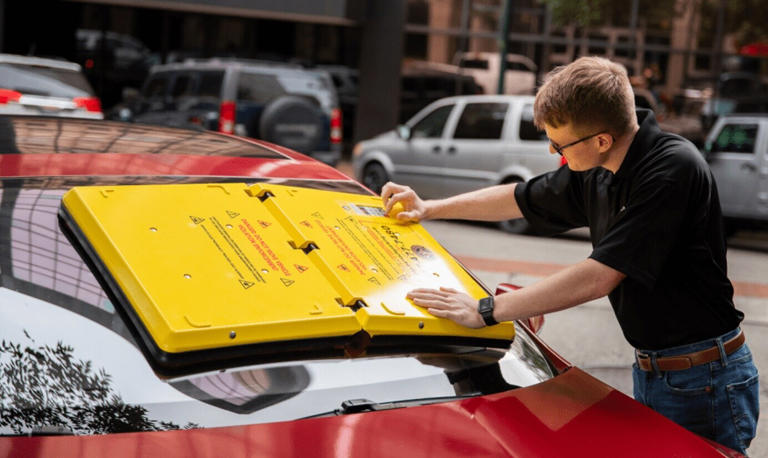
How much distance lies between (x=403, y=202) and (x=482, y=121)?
1013cm

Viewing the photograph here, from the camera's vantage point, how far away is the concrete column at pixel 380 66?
21.3m

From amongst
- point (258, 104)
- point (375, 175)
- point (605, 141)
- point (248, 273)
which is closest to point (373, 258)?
point (248, 273)

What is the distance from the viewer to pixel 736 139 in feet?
41.7

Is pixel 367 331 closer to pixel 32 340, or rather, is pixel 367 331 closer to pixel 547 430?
pixel 547 430

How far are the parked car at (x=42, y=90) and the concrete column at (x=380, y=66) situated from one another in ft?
32.0

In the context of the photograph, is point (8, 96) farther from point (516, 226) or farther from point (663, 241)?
point (663, 241)

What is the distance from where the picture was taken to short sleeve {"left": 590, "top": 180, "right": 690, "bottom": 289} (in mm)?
2326

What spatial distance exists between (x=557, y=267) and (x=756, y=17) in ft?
41.5

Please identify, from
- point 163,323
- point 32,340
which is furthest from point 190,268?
point 32,340

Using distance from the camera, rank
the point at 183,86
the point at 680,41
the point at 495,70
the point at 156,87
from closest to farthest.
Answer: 1. the point at 183,86
2. the point at 156,87
3. the point at 680,41
4. the point at 495,70

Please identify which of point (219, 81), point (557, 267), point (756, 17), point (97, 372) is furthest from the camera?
point (756, 17)

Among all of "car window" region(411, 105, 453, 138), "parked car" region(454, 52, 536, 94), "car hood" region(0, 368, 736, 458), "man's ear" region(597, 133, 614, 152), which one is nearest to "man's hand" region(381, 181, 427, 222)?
"man's ear" region(597, 133, 614, 152)

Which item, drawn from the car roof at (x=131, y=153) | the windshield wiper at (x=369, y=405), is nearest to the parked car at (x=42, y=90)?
the car roof at (x=131, y=153)

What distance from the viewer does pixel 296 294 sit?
6.91ft
